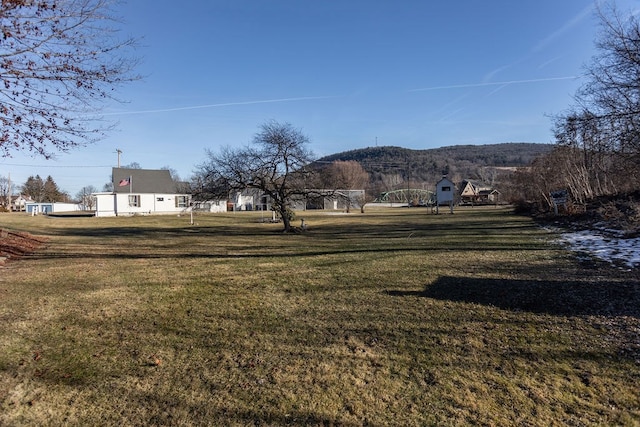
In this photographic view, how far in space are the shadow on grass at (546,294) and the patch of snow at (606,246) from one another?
7.47 feet

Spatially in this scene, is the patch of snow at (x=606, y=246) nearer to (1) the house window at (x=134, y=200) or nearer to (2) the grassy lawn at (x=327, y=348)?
(2) the grassy lawn at (x=327, y=348)

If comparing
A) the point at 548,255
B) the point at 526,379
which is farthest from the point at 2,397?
the point at 548,255

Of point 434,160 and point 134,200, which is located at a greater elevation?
point 434,160

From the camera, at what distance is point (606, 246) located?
10305 millimetres

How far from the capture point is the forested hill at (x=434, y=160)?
121 metres

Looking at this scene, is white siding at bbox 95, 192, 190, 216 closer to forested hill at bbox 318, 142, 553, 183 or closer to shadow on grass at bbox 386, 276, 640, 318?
shadow on grass at bbox 386, 276, 640, 318

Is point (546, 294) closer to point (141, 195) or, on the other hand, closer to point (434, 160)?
point (141, 195)

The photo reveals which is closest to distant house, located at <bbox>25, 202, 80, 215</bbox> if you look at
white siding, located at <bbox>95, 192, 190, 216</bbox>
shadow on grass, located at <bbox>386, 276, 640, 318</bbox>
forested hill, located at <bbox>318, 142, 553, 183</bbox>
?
white siding, located at <bbox>95, 192, 190, 216</bbox>

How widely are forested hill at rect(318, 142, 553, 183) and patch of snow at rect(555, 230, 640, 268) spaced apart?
336 ft

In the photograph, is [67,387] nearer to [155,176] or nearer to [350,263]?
[350,263]

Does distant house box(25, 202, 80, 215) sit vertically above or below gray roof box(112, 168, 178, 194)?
below

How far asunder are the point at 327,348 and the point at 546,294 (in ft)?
13.1

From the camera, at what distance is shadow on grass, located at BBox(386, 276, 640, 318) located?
5.40 metres

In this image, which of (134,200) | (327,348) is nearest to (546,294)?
(327,348)
